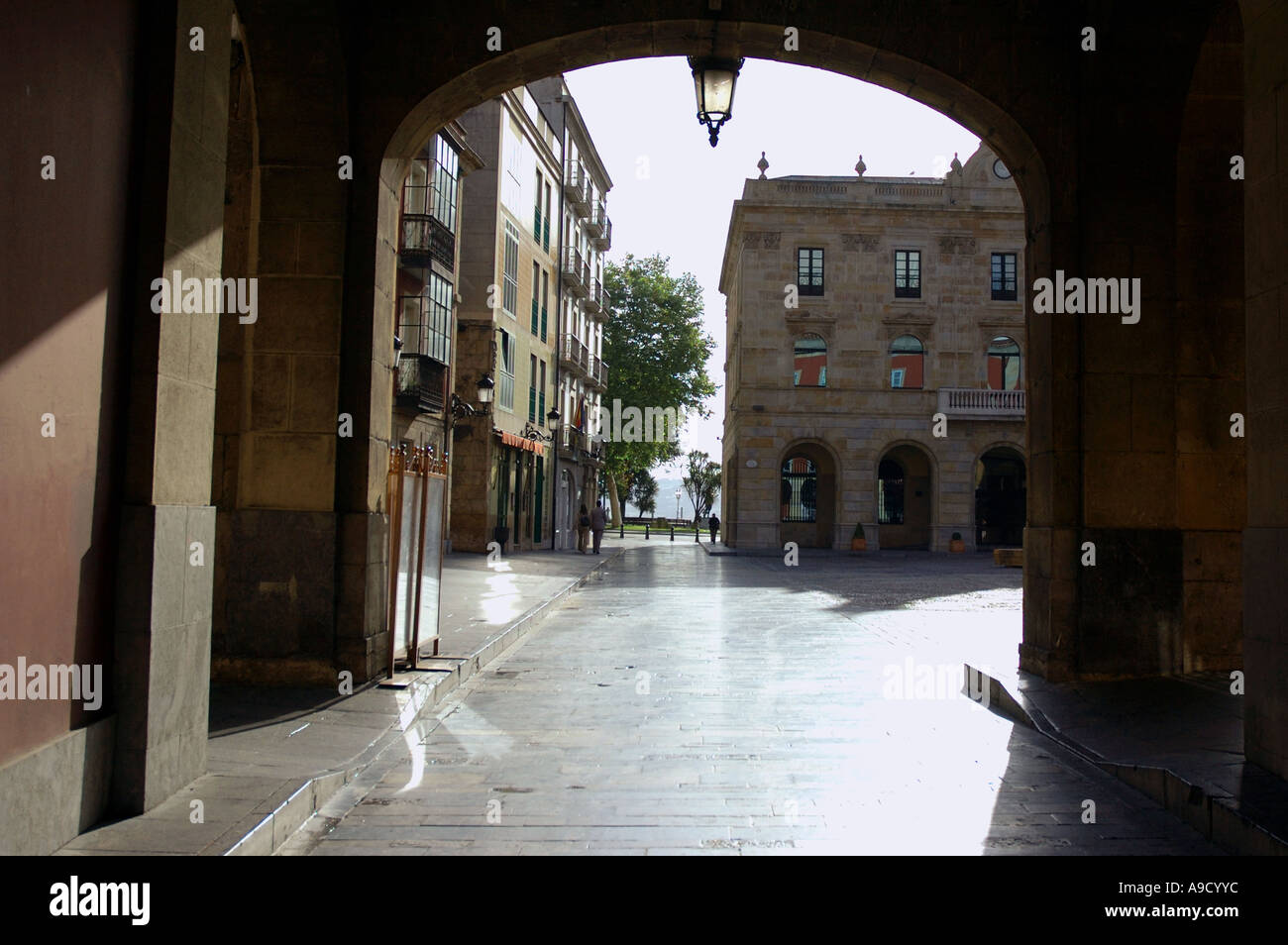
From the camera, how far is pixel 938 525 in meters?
39.9

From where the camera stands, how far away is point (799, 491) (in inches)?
1697

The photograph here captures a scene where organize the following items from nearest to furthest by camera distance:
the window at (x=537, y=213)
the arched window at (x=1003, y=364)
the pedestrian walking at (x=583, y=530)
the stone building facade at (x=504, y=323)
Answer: the stone building facade at (x=504, y=323) → the pedestrian walking at (x=583, y=530) → the window at (x=537, y=213) → the arched window at (x=1003, y=364)

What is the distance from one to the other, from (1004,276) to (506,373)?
20.4 metres

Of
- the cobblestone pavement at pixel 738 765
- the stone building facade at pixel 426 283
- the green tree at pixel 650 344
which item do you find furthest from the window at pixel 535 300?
the cobblestone pavement at pixel 738 765

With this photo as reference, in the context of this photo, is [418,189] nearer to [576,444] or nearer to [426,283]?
[426,283]

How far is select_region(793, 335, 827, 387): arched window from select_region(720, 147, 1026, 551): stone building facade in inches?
1.5

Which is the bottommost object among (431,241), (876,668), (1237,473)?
(876,668)

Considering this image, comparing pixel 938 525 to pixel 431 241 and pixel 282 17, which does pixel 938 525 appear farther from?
pixel 282 17

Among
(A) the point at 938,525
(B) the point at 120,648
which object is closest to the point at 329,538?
(B) the point at 120,648

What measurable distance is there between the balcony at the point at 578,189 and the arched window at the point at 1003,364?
643 inches

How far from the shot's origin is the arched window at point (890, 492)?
42281 millimetres

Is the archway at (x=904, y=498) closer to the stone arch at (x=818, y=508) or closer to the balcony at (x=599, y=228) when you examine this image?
the stone arch at (x=818, y=508)

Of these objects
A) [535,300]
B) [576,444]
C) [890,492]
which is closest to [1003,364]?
[890,492]

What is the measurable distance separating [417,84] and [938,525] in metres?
34.5
